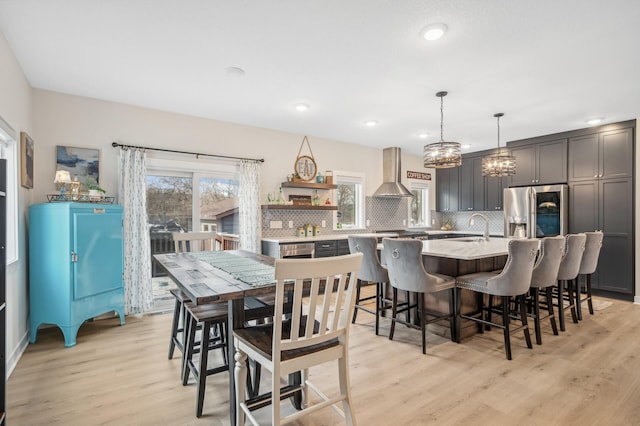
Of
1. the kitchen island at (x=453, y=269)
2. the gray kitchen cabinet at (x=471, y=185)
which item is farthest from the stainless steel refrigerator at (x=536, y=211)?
the kitchen island at (x=453, y=269)

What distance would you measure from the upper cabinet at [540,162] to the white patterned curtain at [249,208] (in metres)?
4.76

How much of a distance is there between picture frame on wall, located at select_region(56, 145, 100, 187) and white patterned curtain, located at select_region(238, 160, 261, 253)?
1799 mm

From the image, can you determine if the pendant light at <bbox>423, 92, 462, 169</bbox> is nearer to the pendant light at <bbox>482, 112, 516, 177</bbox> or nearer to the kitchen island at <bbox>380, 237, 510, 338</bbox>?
the pendant light at <bbox>482, 112, 516, 177</bbox>

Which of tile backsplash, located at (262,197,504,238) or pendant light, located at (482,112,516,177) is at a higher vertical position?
pendant light, located at (482,112,516,177)

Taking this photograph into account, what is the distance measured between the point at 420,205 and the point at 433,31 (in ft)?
18.1

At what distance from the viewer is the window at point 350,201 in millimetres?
6172

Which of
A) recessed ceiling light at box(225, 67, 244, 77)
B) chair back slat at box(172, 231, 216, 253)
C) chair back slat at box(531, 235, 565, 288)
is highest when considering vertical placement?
recessed ceiling light at box(225, 67, 244, 77)

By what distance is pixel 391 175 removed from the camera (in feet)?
21.3

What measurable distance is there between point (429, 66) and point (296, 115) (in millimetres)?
→ 1984

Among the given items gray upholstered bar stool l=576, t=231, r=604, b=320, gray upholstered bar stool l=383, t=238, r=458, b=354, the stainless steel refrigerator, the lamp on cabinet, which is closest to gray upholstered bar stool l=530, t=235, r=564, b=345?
gray upholstered bar stool l=383, t=238, r=458, b=354

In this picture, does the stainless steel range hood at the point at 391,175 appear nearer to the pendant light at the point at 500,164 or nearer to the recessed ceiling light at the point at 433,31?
the pendant light at the point at 500,164

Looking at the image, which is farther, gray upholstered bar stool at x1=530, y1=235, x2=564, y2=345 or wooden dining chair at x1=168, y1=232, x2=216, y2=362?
gray upholstered bar stool at x1=530, y1=235, x2=564, y2=345

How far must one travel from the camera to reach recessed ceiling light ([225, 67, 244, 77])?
3.01 metres

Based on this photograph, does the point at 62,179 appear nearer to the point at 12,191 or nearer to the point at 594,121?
the point at 12,191
